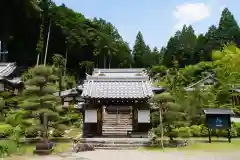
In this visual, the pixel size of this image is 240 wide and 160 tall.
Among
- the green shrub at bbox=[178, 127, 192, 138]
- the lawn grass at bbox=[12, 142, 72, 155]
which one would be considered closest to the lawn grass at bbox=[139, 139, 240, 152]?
the green shrub at bbox=[178, 127, 192, 138]

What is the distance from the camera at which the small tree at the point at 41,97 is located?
16969mm

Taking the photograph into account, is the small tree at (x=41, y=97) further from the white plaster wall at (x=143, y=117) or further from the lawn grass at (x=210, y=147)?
the lawn grass at (x=210, y=147)

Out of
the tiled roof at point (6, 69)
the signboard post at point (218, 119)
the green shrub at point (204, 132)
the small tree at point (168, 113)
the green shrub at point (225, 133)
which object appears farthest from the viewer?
the tiled roof at point (6, 69)

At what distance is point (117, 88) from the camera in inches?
827

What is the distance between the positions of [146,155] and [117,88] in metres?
7.05

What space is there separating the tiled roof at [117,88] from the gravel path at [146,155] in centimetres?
465

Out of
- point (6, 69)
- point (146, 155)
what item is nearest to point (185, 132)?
point (146, 155)

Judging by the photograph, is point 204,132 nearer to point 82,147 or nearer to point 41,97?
point 82,147

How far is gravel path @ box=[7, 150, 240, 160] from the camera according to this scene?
13961mm

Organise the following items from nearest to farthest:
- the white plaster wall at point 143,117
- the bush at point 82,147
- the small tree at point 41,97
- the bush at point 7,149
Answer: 1. the bush at point 7,149
2. the bush at point 82,147
3. the small tree at point 41,97
4. the white plaster wall at point 143,117

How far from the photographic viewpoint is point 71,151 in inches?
625

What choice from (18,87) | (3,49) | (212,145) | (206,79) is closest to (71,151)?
(212,145)

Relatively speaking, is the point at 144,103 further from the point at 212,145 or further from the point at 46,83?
the point at 46,83

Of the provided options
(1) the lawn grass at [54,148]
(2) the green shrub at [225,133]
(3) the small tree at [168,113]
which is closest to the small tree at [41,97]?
(1) the lawn grass at [54,148]
